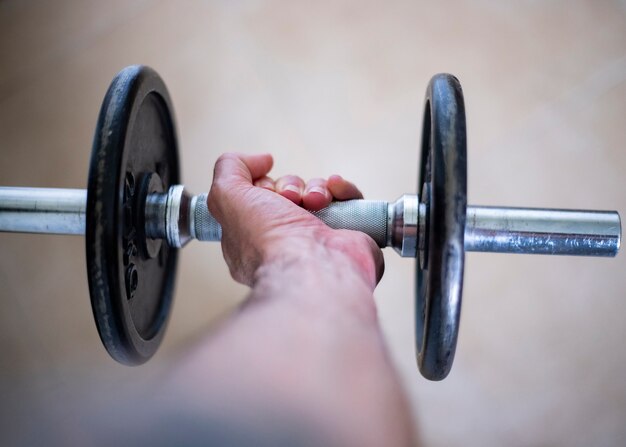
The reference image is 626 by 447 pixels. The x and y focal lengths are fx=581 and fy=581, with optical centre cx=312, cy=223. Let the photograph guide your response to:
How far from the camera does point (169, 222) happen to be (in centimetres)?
70

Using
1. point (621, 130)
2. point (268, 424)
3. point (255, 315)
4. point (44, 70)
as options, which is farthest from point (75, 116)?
point (621, 130)

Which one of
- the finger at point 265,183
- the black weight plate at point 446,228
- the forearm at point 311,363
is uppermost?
the finger at point 265,183

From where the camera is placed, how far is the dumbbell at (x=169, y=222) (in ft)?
1.75

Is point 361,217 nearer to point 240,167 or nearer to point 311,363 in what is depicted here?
point 240,167

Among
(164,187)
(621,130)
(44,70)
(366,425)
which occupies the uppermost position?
(44,70)

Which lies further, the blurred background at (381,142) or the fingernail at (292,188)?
the blurred background at (381,142)

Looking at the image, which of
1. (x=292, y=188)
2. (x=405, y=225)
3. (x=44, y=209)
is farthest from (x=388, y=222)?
(x=44, y=209)

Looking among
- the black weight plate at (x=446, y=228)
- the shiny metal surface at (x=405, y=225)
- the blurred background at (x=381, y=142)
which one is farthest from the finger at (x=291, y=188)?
the blurred background at (x=381, y=142)

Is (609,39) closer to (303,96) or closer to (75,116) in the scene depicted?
(303,96)

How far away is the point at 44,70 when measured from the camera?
1.23m

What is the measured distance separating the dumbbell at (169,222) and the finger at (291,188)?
45 mm

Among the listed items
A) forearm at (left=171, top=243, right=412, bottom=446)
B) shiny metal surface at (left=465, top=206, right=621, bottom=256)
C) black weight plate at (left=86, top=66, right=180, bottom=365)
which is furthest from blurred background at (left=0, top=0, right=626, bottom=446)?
forearm at (left=171, top=243, right=412, bottom=446)

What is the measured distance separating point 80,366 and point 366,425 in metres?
0.88

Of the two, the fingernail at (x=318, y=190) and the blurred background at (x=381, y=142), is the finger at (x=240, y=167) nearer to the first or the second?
the fingernail at (x=318, y=190)
